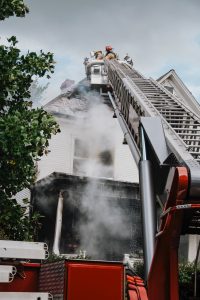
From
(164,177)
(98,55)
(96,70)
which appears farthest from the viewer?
(98,55)

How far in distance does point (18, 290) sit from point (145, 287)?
124 cm

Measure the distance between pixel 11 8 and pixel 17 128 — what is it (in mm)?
2484

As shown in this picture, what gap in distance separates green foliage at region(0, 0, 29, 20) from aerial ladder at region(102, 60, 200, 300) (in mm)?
2490

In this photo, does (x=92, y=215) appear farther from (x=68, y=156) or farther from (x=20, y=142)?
(x=20, y=142)

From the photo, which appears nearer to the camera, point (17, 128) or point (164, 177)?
point (164, 177)

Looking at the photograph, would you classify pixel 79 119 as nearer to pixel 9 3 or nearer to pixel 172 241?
pixel 9 3

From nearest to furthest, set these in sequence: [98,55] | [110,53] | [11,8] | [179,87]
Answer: [11,8] → [110,53] → [98,55] → [179,87]

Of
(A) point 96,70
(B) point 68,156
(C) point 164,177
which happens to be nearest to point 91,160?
(B) point 68,156

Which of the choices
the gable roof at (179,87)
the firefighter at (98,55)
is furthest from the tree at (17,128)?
the gable roof at (179,87)

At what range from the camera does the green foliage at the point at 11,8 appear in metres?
9.45

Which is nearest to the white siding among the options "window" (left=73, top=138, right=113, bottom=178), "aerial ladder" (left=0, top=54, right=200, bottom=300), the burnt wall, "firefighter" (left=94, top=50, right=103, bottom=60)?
"window" (left=73, top=138, right=113, bottom=178)

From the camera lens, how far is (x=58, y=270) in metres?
4.97

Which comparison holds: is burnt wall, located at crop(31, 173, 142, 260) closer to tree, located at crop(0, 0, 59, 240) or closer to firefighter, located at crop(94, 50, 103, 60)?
firefighter, located at crop(94, 50, 103, 60)

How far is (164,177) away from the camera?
19.0 feet
